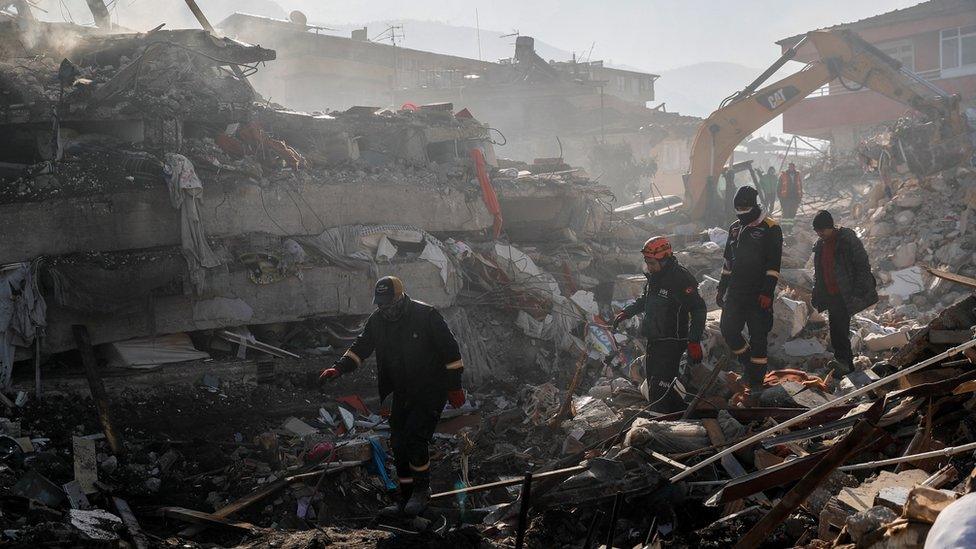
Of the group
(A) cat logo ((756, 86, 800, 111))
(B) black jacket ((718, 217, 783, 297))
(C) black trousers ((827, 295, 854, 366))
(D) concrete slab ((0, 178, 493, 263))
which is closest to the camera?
(B) black jacket ((718, 217, 783, 297))

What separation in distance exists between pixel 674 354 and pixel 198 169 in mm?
6283

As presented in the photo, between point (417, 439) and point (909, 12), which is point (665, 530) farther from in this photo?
point (909, 12)

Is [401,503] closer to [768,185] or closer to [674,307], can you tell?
[674,307]

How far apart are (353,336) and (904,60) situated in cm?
2902

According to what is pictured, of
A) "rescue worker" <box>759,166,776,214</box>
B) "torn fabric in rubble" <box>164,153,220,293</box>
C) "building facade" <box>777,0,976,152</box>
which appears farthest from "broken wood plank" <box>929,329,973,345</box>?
"building facade" <box>777,0,976,152</box>

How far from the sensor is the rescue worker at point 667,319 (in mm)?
6652

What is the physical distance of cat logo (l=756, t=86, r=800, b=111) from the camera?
15.7 m

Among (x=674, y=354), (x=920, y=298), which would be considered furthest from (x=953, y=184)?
(x=674, y=354)

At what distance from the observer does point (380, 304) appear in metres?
5.77

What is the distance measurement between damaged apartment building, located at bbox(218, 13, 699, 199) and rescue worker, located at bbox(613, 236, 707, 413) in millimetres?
26483

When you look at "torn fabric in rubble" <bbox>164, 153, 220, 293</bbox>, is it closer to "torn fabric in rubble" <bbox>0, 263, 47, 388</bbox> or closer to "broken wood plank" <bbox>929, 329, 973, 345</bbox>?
"torn fabric in rubble" <bbox>0, 263, 47, 388</bbox>

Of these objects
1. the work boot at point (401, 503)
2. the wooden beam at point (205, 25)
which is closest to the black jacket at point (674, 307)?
the work boot at point (401, 503)

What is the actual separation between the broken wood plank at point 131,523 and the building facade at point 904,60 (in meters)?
27.8

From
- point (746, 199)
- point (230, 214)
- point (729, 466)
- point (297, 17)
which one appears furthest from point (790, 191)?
point (297, 17)
